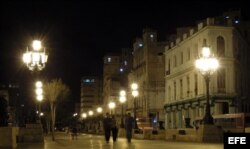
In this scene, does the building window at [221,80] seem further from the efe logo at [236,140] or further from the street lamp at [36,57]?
the efe logo at [236,140]

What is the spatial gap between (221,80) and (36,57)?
31.9 metres

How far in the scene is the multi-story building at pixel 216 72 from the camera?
57.2 m

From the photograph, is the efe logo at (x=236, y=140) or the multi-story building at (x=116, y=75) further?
the multi-story building at (x=116, y=75)

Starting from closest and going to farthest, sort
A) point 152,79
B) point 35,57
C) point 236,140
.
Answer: point 236,140, point 35,57, point 152,79

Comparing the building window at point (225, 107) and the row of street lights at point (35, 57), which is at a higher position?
the row of street lights at point (35, 57)

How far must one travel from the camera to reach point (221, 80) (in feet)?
189

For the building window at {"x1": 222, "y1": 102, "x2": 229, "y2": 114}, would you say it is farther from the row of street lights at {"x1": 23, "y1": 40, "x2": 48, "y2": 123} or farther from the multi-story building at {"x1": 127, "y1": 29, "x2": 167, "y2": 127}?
the row of street lights at {"x1": 23, "y1": 40, "x2": 48, "y2": 123}

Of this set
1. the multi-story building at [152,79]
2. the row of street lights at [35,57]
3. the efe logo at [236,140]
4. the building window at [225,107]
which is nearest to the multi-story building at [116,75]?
the multi-story building at [152,79]

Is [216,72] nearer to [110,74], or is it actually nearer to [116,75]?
[116,75]

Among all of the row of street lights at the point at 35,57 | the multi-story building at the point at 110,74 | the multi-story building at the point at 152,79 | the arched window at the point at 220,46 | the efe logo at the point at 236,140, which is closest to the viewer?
the efe logo at the point at 236,140

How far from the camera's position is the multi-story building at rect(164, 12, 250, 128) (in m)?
57.2

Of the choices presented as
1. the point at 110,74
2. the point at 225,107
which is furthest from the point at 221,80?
the point at 110,74

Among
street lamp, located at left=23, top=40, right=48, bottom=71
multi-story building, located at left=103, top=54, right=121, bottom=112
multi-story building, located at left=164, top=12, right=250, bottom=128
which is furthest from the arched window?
multi-story building, located at left=103, top=54, right=121, bottom=112

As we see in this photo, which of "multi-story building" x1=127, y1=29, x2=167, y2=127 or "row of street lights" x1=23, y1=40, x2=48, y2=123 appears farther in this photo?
"multi-story building" x1=127, y1=29, x2=167, y2=127
